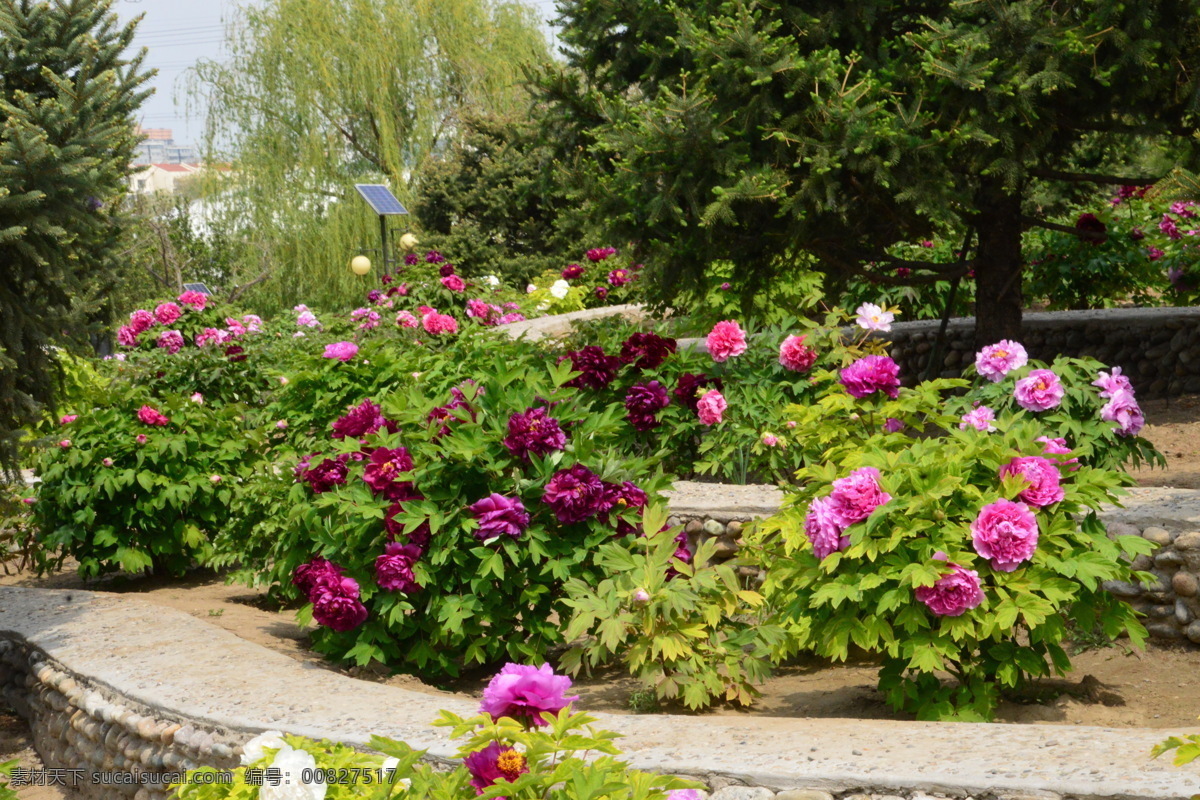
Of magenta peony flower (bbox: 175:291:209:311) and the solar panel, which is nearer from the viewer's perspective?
magenta peony flower (bbox: 175:291:209:311)

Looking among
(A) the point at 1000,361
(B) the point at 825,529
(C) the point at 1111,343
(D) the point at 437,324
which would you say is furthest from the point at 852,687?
(C) the point at 1111,343

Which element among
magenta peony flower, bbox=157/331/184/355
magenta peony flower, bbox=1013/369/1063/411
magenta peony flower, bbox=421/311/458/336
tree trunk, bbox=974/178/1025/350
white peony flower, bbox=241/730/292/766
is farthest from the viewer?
magenta peony flower, bbox=157/331/184/355

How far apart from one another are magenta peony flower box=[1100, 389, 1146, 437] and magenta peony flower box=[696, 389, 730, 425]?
1.70 metres

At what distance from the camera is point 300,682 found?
3686 millimetres

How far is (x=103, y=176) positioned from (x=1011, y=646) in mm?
3541

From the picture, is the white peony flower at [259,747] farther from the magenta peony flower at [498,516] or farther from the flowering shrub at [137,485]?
the flowering shrub at [137,485]

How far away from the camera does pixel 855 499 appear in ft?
10.7

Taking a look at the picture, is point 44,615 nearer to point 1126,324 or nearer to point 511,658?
point 511,658

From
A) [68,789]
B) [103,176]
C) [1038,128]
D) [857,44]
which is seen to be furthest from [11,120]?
[1038,128]

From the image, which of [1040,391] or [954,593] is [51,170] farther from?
[1040,391]

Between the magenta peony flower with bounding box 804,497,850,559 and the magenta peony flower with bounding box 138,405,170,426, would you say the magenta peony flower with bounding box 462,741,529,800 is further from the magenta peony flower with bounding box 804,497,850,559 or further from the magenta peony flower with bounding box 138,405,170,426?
the magenta peony flower with bounding box 138,405,170,426

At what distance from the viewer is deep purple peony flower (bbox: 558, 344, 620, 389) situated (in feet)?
19.3

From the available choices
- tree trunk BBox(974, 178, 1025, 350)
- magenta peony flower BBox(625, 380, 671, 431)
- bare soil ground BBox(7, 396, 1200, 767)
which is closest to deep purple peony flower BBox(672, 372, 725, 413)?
magenta peony flower BBox(625, 380, 671, 431)

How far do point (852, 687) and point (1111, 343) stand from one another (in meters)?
6.13
